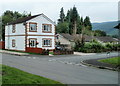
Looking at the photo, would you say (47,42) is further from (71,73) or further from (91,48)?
(71,73)

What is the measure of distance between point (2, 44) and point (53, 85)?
35858 millimetres

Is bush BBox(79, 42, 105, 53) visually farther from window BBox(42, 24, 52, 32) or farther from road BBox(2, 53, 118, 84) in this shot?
road BBox(2, 53, 118, 84)

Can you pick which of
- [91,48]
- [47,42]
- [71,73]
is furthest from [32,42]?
[71,73]

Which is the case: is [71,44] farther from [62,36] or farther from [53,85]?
[53,85]

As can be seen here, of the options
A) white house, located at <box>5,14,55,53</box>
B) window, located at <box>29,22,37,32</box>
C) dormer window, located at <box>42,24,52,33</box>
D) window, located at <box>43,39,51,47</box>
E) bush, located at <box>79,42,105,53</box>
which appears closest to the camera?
white house, located at <box>5,14,55,53</box>

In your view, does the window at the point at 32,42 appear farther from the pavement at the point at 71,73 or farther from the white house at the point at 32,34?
the pavement at the point at 71,73

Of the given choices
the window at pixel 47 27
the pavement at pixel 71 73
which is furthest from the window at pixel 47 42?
the pavement at pixel 71 73

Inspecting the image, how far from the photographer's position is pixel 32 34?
110ft

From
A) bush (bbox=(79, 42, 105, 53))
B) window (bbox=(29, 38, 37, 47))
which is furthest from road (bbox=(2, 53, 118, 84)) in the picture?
Answer: bush (bbox=(79, 42, 105, 53))

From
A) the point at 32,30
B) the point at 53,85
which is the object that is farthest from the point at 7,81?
the point at 32,30

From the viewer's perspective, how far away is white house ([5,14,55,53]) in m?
33.1

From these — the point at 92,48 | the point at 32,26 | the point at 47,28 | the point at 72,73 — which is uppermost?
the point at 32,26

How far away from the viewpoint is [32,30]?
3366 cm

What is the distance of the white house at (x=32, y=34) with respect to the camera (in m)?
33.1
